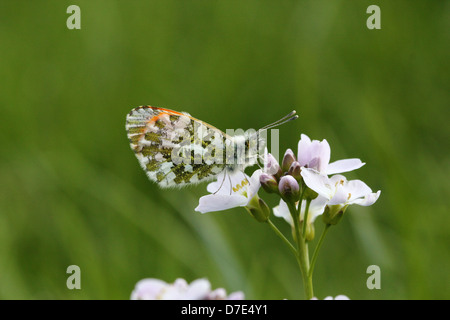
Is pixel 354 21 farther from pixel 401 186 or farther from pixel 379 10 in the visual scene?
pixel 401 186

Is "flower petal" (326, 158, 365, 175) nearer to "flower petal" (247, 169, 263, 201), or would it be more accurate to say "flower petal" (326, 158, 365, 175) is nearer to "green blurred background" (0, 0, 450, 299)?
"flower petal" (247, 169, 263, 201)

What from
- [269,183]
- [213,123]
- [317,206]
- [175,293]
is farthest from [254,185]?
[213,123]

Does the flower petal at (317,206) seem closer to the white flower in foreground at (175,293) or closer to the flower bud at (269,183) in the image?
the flower bud at (269,183)

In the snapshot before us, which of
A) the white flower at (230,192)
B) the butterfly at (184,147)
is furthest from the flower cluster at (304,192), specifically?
the butterfly at (184,147)

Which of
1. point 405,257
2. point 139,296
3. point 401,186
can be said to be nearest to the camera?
point 139,296

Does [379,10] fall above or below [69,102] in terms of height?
above

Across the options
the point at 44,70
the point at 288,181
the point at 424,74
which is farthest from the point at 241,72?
the point at 288,181

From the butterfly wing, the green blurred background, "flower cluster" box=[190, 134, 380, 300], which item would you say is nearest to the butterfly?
the butterfly wing

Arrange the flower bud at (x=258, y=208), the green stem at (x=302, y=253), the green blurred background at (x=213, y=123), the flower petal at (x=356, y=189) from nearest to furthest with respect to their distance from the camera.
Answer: the green stem at (x=302, y=253) < the flower petal at (x=356, y=189) < the flower bud at (x=258, y=208) < the green blurred background at (x=213, y=123)
